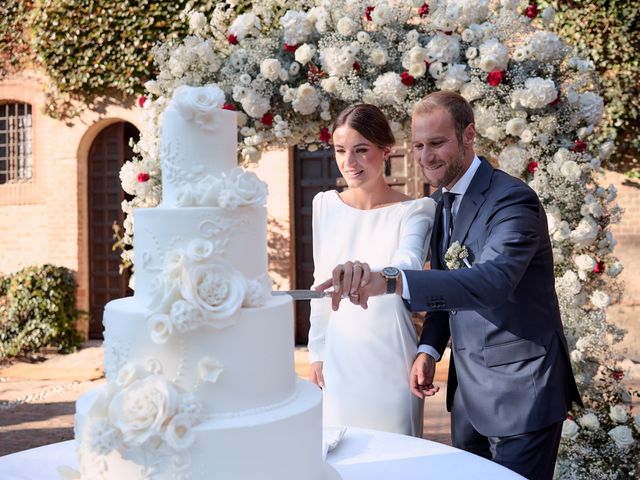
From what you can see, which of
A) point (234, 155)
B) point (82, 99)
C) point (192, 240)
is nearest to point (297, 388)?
point (192, 240)

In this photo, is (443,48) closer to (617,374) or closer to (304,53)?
(304,53)

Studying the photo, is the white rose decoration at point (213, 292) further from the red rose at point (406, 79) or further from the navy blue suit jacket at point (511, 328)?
the red rose at point (406, 79)

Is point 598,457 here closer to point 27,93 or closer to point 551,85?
point 551,85

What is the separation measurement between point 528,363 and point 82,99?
9.12 meters

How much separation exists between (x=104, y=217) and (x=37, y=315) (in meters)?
1.74

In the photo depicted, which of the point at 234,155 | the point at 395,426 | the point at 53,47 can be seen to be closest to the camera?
the point at 234,155

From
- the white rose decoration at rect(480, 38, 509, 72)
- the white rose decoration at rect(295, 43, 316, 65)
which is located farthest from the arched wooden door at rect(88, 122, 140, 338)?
the white rose decoration at rect(480, 38, 509, 72)

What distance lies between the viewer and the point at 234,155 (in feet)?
7.39

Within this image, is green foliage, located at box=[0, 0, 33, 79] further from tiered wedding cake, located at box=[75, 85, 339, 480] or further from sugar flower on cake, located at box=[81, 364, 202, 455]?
sugar flower on cake, located at box=[81, 364, 202, 455]

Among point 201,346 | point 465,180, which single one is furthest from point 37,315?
point 201,346

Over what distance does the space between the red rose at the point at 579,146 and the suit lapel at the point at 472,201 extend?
68.6 inches

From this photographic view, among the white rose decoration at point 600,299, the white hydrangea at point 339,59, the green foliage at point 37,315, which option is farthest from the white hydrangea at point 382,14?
the green foliage at point 37,315

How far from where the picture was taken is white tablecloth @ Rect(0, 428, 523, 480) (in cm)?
241

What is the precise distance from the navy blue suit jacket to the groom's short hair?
188 mm
